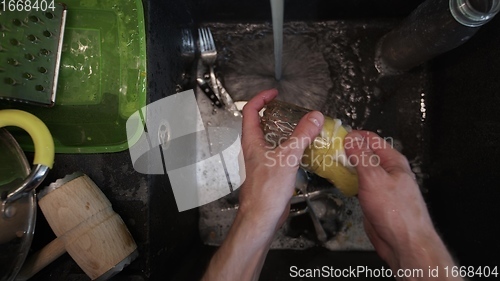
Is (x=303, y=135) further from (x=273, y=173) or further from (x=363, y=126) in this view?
(x=363, y=126)

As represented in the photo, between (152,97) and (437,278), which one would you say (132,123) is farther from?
(437,278)

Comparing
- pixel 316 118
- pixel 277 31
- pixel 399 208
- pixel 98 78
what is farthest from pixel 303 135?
pixel 98 78

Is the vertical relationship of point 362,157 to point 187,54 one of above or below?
below

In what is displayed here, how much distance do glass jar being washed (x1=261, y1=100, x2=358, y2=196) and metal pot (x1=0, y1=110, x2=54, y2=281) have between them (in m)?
0.44

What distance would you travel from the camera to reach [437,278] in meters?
0.68

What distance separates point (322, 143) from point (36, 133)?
528 millimetres

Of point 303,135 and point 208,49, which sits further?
point 208,49

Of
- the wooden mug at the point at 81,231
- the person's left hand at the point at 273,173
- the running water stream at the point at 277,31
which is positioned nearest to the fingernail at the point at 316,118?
the person's left hand at the point at 273,173

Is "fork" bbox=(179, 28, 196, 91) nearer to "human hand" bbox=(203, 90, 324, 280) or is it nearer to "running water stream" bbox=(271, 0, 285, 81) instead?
"running water stream" bbox=(271, 0, 285, 81)

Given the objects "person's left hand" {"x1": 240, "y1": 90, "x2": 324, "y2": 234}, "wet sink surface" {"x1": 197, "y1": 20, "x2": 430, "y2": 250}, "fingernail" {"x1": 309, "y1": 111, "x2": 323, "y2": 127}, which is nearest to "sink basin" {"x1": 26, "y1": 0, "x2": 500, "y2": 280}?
"wet sink surface" {"x1": 197, "y1": 20, "x2": 430, "y2": 250}

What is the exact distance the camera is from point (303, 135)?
69 cm

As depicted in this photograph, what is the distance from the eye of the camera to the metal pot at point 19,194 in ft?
2.02

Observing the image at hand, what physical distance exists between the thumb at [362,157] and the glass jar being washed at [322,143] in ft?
0.05

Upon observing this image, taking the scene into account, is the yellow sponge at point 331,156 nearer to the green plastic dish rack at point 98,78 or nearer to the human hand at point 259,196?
the human hand at point 259,196
